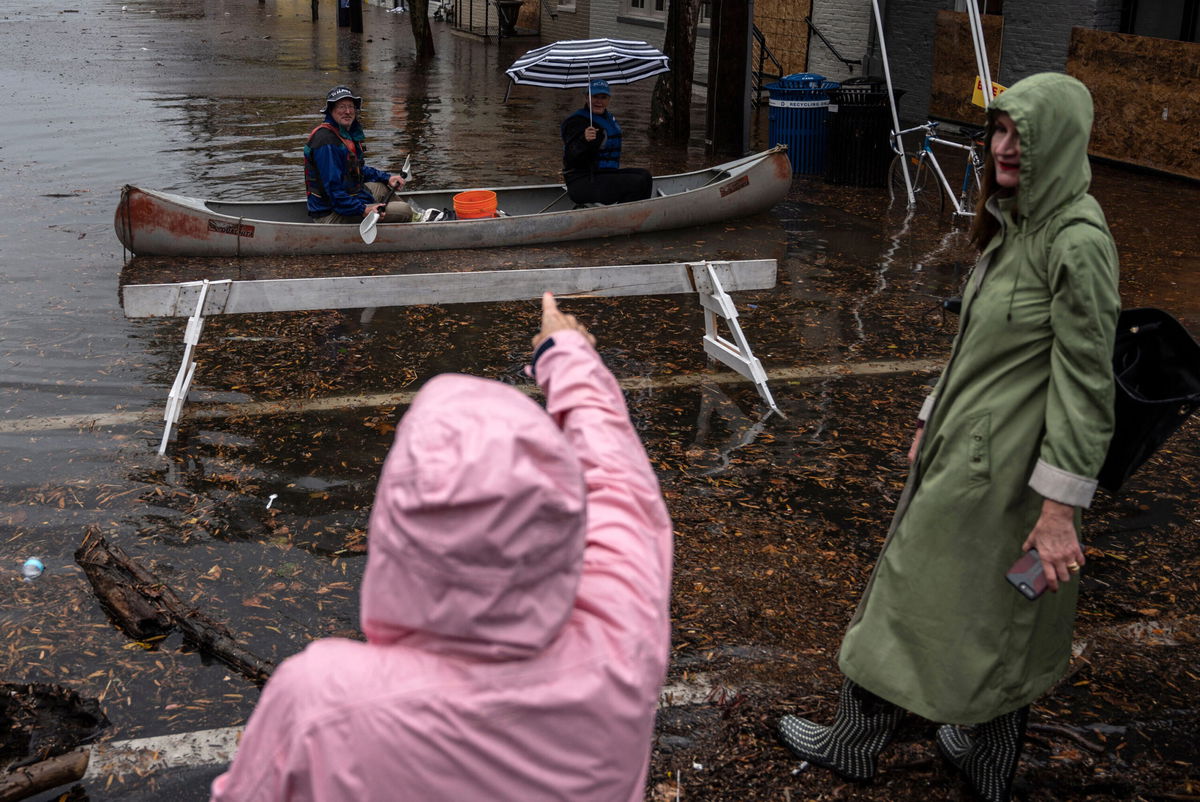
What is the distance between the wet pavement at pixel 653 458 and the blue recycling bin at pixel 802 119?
110 cm

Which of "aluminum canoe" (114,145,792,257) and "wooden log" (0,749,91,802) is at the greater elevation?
"aluminum canoe" (114,145,792,257)

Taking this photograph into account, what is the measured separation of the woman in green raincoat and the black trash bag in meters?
0.23

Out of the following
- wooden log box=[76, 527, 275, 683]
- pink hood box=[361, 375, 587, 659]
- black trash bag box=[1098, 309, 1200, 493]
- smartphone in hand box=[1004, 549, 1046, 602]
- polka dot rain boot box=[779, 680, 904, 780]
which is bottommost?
wooden log box=[76, 527, 275, 683]

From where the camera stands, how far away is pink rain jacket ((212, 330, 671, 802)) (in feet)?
4.76

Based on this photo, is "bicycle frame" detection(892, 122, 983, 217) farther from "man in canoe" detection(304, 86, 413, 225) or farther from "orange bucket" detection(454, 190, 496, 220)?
"man in canoe" detection(304, 86, 413, 225)

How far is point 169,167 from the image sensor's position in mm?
14883

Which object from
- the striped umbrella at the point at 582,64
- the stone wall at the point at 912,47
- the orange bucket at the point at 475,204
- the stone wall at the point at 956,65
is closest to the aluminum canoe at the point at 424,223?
the orange bucket at the point at 475,204

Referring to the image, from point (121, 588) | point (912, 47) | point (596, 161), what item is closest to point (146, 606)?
point (121, 588)

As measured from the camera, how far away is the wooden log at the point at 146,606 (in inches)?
164

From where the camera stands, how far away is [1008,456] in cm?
292

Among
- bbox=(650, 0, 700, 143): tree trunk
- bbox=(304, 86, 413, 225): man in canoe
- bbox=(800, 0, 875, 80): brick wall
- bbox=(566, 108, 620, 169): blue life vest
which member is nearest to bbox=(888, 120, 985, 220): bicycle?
bbox=(566, 108, 620, 169): blue life vest

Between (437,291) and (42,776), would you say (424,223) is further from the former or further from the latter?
(42,776)

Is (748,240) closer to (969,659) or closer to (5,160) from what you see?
(969,659)

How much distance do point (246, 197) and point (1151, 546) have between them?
1093cm
